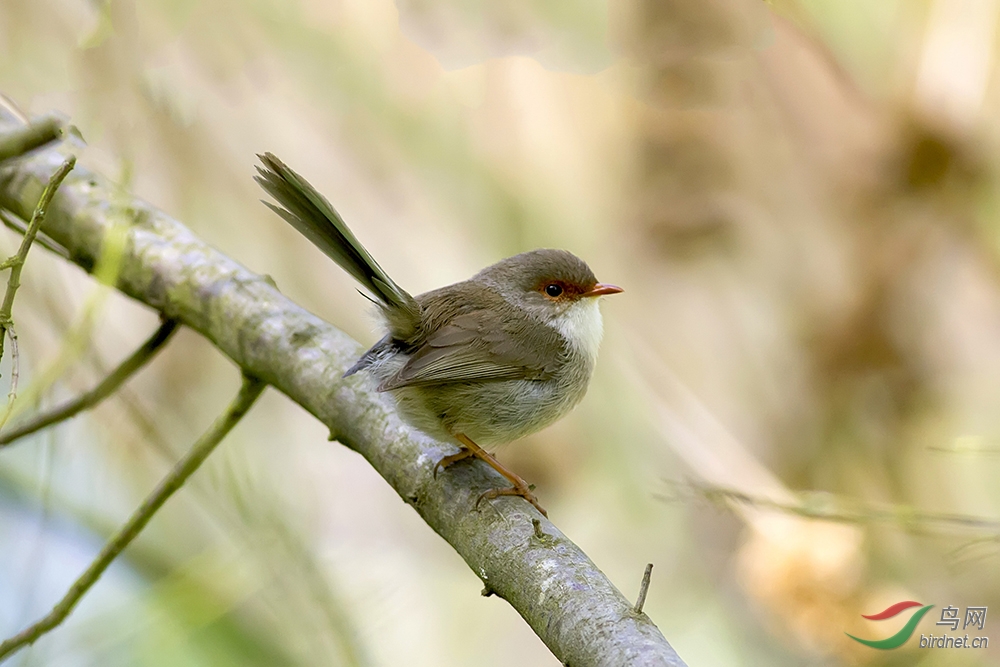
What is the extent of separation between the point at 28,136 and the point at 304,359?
103 cm

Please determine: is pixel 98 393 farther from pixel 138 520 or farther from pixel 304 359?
pixel 304 359

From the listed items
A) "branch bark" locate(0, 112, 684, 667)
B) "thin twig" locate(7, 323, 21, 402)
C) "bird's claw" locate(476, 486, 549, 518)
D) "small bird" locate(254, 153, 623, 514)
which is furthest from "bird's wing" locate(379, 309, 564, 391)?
"thin twig" locate(7, 323, 21, 402)

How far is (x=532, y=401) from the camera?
292 centimetres

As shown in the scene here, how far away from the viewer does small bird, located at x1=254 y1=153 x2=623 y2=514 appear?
2605mm

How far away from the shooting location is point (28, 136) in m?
2.47

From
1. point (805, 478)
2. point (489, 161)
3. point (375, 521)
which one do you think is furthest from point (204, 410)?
point (805, 478)

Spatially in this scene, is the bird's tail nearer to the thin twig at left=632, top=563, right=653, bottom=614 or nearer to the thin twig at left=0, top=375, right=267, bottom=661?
the thin twig at left=0, top=375, right=267, bottom=661

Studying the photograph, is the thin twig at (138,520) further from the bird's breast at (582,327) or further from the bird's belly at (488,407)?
the bird's breast at (582,327)

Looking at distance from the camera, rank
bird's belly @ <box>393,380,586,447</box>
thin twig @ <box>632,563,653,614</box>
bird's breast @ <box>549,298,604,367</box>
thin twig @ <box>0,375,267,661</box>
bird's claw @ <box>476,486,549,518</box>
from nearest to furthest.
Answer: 1. thin twig @ <box>632,563,653,614</box>
2. thin twig @ <box>0,375,267,661</box>
3. bird's claw @ <box>476,486,549,518</box>
4. bird's belly @ <box>393,380,586,447</box>
5. bird's breast @ <box>549,298,604,367</box>

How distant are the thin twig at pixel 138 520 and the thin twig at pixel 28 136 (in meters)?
0.94

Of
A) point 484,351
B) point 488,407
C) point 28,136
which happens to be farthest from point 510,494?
point 28,136

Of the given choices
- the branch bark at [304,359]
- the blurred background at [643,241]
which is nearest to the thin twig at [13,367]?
the branch bark at [304,359]

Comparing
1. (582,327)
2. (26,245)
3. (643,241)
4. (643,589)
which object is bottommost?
(26,245)

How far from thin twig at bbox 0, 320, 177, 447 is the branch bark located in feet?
0.34
